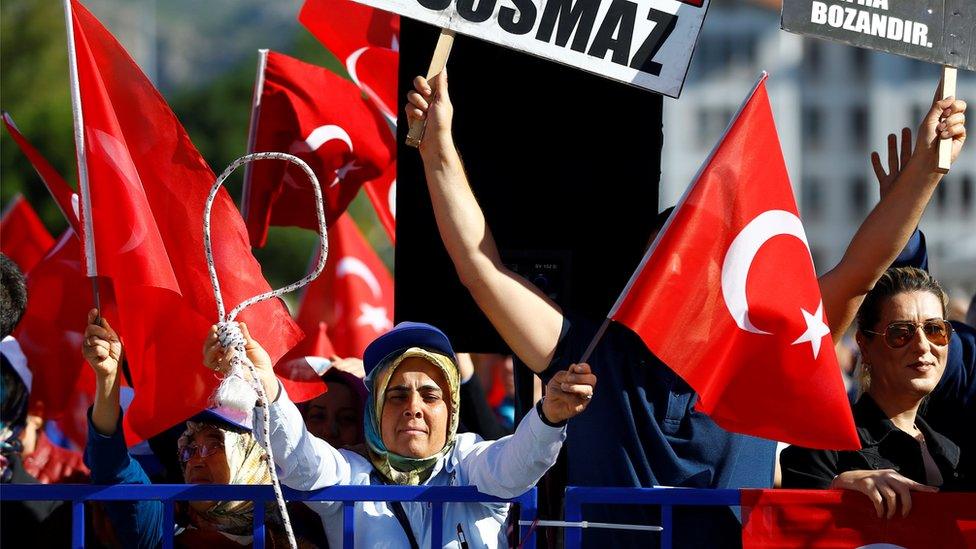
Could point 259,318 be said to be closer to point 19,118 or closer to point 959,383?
point 959,383

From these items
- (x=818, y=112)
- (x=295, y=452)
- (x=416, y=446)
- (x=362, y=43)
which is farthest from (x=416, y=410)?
(x=818, y=112)

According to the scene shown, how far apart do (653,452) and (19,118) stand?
114 ft

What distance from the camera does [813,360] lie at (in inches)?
146

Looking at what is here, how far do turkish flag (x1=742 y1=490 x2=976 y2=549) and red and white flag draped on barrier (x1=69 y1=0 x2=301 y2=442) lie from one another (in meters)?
1.46

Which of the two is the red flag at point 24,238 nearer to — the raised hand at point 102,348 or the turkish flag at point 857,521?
the raised hand at point 102,348

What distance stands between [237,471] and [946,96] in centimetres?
238

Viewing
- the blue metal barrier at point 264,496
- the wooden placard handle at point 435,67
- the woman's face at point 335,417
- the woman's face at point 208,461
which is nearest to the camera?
the blue metal barrier at point 264,496

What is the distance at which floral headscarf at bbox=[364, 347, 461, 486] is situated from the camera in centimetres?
392

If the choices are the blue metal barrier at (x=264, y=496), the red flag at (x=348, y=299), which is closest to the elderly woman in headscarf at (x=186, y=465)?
the blue metal barrier at (x=264, y=496)

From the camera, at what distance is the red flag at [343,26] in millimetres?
5879

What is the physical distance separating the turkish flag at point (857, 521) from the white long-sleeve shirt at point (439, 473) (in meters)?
0.65

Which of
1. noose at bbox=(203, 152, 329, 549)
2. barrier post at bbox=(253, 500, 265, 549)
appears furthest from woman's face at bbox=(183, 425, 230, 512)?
noose at bbox=(203, 152, 329, 549)

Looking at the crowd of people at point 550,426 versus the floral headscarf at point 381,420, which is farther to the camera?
the floral headscarf at point 381,420

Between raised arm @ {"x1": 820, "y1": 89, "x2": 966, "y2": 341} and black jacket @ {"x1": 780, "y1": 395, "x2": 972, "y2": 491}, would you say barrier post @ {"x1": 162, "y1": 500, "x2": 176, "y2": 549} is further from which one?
raised arm @ {"x1": 820, "y1": 89, "x2": 966, "y2": 341}
